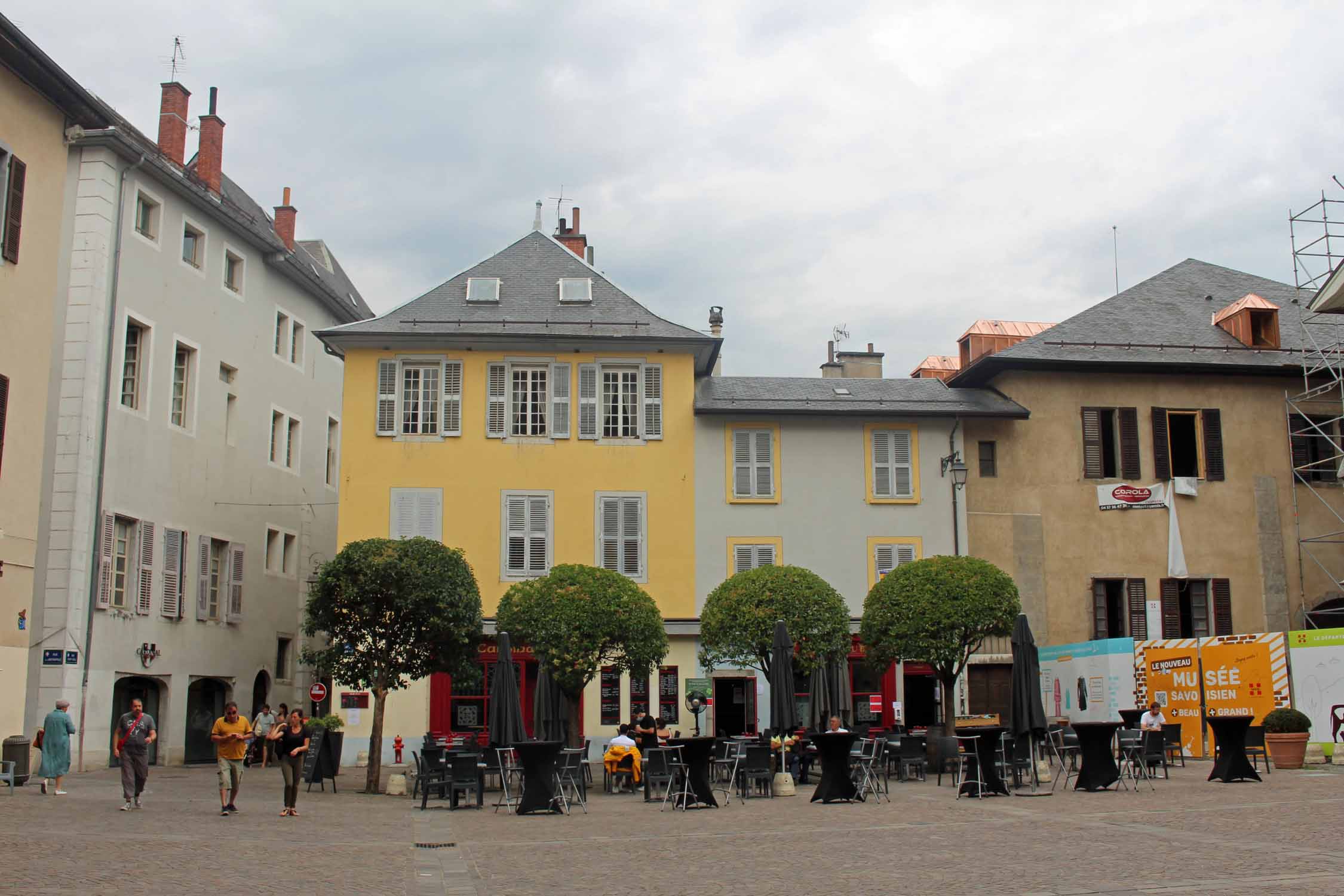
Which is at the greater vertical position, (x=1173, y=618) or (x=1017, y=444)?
(x=1017, y=444)

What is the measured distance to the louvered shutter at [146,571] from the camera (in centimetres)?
2767

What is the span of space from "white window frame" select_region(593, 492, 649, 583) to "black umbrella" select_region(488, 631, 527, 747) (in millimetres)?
8225

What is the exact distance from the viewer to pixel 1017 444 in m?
30.9

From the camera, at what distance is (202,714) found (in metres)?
31.0

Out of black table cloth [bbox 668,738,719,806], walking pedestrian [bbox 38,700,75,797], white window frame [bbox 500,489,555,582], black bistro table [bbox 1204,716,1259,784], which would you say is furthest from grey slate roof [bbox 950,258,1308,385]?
walking pedestrian [bbox 38,700,75,797]

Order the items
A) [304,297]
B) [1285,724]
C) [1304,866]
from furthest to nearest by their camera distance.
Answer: [304,297]
[1285,724]
[1304,866]

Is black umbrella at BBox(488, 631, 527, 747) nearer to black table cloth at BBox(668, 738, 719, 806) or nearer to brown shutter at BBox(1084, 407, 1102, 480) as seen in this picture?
black table cloth at BBox(668, 738, 719, 806)

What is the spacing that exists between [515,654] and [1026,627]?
12154mm

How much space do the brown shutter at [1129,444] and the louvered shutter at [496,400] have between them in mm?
14388

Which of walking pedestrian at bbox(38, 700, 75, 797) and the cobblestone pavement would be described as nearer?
the cobblestone pavement

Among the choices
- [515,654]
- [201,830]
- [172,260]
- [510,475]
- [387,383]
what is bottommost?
[201,830]

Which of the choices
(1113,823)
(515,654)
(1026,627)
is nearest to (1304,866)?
(1113,823)

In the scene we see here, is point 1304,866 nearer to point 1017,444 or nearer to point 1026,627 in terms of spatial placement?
point 1026,627

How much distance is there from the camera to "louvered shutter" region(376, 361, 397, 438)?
97.0 ft
